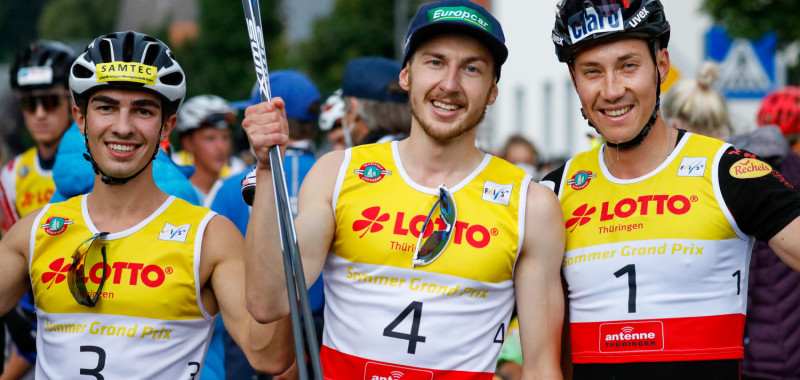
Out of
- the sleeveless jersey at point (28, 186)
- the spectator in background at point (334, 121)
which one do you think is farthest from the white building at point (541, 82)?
the sleeveless jersey at point (28, 186)

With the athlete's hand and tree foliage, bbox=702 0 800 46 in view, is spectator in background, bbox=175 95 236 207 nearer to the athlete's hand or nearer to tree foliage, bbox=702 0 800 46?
the athlete's hand

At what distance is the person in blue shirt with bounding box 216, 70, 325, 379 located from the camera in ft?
22.1

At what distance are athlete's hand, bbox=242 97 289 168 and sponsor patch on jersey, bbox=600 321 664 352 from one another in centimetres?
150

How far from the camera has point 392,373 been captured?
4258 mm

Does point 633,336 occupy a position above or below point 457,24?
below

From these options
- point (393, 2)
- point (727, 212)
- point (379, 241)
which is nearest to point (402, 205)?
point (379, 241)

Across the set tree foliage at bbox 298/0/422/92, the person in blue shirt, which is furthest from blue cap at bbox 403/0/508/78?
tree foliage at bbox 298/0/422/92

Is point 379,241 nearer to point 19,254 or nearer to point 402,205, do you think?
point 402,205

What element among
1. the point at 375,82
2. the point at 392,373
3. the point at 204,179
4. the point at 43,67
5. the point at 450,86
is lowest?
the point at 204,179

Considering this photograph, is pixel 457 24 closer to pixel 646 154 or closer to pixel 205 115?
pixel 646 154

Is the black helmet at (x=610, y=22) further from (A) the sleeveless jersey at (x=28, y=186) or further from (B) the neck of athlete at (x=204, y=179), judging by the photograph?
(B) the neck of athlete at (x=204, y=179)

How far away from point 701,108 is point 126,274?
3.90 metres

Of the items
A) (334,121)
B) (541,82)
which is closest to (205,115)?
(334,121)

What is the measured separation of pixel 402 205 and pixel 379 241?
0.60 ft
